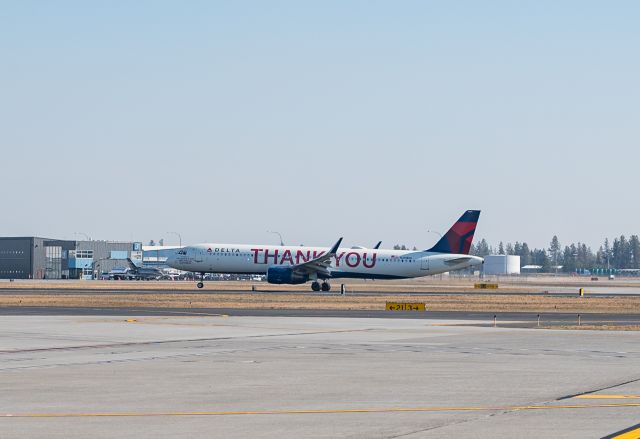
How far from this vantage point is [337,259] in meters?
99.4

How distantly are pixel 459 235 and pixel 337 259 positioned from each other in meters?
12.9

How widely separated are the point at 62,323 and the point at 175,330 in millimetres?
6035

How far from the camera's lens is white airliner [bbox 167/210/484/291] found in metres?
99.1

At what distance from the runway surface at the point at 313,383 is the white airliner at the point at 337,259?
56995mm

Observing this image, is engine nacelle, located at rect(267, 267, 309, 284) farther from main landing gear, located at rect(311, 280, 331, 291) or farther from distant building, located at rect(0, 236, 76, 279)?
distant building, located at rect(0, 236, 76, 279)

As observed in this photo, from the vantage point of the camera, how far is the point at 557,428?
54.2 ft

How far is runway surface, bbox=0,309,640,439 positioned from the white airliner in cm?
5699

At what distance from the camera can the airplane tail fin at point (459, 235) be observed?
104688 mm

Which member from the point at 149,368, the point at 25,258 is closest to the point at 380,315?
the point at 149,368

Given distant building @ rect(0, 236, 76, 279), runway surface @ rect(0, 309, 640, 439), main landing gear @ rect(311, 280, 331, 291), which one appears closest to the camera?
runway surface @ rect(0, 309, 640, 439)

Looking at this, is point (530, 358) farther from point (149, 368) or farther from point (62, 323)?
point (62, 323)

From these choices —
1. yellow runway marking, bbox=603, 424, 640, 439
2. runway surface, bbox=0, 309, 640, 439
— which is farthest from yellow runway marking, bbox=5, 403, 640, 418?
yellow runway marking, bbox=603, 424, 640, 439

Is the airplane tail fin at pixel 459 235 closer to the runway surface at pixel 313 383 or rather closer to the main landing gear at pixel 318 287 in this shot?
the main landing gear at pixel 318 287

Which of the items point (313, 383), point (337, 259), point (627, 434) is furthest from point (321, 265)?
point (627, 434)
